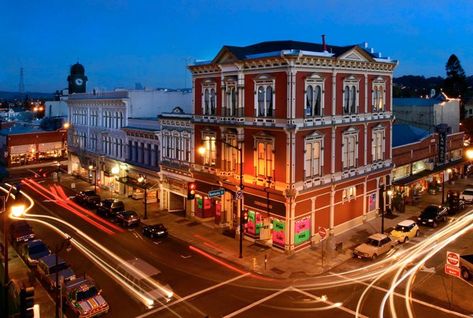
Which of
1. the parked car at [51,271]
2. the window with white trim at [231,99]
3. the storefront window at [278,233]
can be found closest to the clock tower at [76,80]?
the window with white trim at [231,99]

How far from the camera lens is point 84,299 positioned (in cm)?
2258

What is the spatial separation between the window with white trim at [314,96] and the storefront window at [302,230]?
27.5 feet

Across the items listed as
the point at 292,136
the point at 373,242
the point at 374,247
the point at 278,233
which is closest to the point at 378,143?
the point at 373,242

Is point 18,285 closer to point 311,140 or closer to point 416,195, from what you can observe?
point 311,140

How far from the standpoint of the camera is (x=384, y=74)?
4078cm

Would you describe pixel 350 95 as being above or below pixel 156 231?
above

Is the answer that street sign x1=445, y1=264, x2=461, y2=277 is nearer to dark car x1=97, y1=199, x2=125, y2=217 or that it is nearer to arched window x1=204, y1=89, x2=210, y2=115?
arched window x1=204, y1=89, x2=210, y2=115

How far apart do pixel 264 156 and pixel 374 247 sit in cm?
1083

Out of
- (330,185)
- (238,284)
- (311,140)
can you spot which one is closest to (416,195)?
(330,185)

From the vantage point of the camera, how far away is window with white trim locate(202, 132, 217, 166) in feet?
125

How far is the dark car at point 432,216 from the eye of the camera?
38.4 meters

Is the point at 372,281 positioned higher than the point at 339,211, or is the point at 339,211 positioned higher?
the point at 339,211

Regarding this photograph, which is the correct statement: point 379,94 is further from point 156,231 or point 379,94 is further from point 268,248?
point 156,231

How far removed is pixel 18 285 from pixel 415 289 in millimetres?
24705
